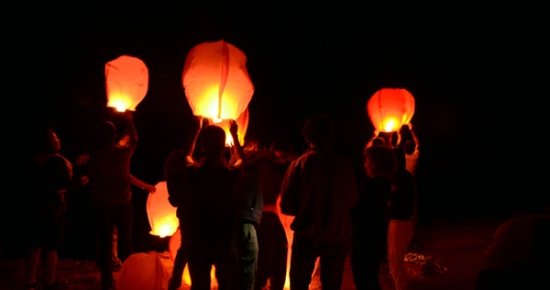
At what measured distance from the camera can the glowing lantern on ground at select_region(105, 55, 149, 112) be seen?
5.10 meters

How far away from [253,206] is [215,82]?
1.23 metres

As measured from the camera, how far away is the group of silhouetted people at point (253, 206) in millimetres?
3461

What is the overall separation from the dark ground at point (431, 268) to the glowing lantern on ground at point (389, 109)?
1994 mm

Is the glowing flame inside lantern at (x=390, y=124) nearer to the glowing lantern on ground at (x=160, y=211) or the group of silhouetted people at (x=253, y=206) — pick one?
the group of silhouetted people at (x=253, y=206)

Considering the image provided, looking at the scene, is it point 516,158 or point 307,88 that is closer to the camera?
point 516,158

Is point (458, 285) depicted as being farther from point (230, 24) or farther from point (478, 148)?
point (230, 24)

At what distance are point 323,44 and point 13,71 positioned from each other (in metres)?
11.3

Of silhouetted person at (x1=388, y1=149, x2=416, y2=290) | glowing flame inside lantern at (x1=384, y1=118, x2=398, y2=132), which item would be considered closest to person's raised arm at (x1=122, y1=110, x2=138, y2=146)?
silhouetted person at (x1=388, y1=149, x2=416, y2=290)

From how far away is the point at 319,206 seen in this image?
12.1ft

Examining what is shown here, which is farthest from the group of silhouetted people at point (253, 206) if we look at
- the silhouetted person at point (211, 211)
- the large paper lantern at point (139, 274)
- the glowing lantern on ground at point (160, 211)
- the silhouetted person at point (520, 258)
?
the silhouetted person at point (520, 258)

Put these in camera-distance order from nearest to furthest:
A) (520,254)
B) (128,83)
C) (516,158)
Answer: (520,254) < (128,83) < (516,158)

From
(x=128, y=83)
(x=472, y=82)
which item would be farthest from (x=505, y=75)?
(x=128, y=83)

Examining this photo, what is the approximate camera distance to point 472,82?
656 inches

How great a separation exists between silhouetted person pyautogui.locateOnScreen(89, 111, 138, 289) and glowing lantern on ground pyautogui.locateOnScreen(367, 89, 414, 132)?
349cm
